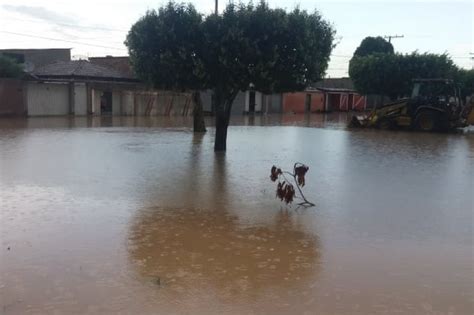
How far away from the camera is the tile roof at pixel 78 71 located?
3372cm

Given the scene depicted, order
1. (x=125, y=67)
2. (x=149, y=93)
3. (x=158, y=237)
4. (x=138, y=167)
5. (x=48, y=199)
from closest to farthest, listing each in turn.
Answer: (x=158, y=237)
(x=48, y=199)
(x=138, y=167)
(x=149, y=93)
(x=125, y=67)

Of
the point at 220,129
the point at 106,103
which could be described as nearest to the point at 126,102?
the point at 106,103

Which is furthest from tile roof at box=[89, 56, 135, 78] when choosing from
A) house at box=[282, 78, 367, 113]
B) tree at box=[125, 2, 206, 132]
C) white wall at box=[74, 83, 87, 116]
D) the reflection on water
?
the reflection on water

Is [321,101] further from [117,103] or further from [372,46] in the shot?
[117,103]

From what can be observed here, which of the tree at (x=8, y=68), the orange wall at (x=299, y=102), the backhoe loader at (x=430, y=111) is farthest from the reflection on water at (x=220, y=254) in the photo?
the orange wall at (x=299, y=102)

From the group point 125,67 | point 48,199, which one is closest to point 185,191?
point 48,199

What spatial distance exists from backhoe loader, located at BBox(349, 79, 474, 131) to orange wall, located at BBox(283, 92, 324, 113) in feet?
79.0

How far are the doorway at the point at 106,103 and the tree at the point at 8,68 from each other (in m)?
6.70

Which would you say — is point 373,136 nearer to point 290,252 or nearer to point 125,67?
point 290,252

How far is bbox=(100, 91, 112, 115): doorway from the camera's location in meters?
36.7

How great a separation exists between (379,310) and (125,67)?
3783cm

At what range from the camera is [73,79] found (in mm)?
33250

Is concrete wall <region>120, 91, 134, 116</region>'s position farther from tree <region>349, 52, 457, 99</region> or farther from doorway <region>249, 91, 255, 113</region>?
tree <region>349, 52, 457, 99</region>

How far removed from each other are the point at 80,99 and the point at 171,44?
22466mm
